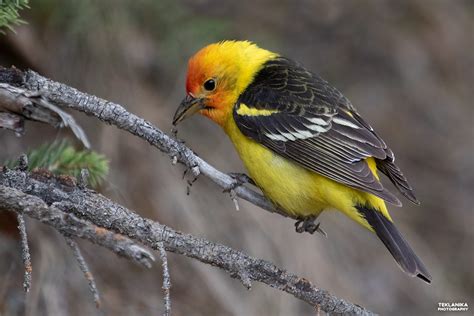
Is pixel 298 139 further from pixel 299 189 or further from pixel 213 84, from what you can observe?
pixel 213 84

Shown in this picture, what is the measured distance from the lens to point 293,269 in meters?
4.96

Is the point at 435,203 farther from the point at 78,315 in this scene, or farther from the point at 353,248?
the point at 78,315

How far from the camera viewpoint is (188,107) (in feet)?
13.6

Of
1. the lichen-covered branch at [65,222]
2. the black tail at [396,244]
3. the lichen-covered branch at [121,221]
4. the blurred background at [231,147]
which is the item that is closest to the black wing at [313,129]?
the black tail at [396,244]

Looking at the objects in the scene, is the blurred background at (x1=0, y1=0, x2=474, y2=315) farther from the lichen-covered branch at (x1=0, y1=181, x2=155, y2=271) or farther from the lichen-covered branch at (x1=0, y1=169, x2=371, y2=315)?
the lichen-covered branch at (x1=0, y1=169, x2=371, y2=315)

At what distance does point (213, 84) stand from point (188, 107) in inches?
8.7

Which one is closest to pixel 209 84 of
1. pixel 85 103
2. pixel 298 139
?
pixel 298 139

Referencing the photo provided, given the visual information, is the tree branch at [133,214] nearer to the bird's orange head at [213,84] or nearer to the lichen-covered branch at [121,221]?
the lichen-covered branch at [121,221]

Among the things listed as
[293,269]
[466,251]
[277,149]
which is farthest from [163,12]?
[466,251]

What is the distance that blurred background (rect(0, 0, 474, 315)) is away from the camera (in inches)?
175

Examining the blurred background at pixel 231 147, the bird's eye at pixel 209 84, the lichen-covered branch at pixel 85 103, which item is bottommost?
the blurred background at pixel 231 147

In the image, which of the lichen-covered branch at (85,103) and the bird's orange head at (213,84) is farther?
the bird's orange head at (213,84)

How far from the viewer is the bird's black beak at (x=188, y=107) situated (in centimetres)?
413

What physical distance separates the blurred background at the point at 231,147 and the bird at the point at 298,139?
2.87 ft
